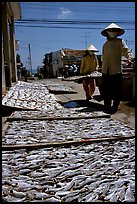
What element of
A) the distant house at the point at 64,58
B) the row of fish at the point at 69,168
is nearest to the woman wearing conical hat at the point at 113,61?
the row of fish at the point at 69,168

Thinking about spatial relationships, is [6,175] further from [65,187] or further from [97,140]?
[97,140]

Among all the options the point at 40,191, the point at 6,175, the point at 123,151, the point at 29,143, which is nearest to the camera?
the point at 40,191

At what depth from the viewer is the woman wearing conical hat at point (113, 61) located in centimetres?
728

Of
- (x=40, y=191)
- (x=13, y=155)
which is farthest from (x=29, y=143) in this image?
(x=40, y=191)

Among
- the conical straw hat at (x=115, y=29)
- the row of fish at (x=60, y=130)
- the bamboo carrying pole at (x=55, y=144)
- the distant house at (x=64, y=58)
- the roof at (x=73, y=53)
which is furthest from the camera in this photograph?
the roof at (x=73, y=53)

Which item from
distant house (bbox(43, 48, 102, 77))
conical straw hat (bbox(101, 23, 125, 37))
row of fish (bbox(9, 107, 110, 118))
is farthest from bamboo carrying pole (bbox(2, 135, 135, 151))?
distant house (bbox(43, 48, 102, 77))

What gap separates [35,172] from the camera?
3.01 m

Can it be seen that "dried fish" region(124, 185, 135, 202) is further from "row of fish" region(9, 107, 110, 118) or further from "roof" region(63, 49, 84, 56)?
"roof" region(63, 49, 84, 56)

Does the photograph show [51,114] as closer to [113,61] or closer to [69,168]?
[113,61]

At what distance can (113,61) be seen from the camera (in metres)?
7.34

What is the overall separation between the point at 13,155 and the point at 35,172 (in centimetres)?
65

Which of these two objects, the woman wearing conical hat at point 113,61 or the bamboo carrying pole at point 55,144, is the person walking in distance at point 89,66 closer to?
the woman wearing conical hat at point 113,61

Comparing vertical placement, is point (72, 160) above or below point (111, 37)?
below

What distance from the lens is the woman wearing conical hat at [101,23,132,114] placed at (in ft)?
23.9
